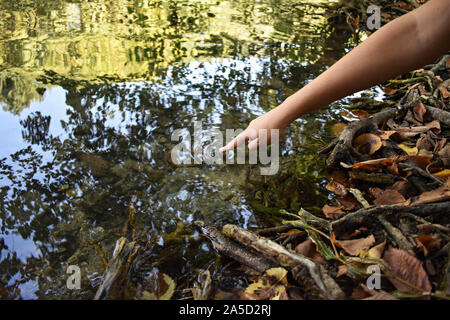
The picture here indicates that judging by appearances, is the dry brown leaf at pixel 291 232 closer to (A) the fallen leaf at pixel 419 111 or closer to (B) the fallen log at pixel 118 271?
(B) the fallen log at pixel 118 271

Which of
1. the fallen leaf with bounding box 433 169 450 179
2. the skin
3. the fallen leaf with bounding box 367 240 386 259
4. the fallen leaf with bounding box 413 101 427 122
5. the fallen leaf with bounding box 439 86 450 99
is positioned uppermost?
the skin

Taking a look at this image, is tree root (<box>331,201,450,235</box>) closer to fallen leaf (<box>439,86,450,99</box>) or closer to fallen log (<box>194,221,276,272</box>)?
fallen log (<box>194,221,276,272</box>)

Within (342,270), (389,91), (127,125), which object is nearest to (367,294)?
(342,270)

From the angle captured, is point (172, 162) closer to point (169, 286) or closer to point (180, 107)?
point (180, 107)

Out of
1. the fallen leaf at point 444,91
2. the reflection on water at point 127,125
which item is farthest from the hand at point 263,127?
the fallen leaf at point 444,91

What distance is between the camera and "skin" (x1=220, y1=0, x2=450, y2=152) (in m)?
1.21

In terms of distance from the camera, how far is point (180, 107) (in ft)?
8.06

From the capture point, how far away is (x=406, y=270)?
114cm

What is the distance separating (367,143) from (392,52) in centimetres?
82

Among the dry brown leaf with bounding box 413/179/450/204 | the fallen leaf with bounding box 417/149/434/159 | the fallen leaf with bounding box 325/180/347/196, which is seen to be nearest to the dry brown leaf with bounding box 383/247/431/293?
the dry brown leaf with bounding box 413/179/450/204

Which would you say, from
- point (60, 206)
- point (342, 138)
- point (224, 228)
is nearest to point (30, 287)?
point (60, 206)

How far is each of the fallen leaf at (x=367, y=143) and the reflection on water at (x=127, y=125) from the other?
24 centimetres

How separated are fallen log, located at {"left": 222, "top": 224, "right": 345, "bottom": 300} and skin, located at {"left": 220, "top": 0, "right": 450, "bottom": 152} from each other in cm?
61

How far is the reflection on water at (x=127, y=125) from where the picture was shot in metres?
1.52
